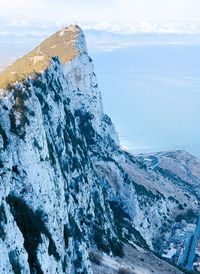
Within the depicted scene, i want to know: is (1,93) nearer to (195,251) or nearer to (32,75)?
(32,75)

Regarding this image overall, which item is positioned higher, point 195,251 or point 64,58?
point 64,58

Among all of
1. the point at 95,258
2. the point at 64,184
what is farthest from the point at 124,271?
the point at 64,184

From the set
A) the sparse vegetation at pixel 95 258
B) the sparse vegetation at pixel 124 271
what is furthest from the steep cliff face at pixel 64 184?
the sparse vegetation at pixel 124 271

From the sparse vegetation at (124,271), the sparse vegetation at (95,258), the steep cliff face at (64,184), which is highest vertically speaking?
the steep cliff face at (64,184)

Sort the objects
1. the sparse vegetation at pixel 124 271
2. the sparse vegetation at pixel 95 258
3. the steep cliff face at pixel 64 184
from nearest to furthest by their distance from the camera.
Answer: the steep cliff face at pixel 64 184
the sparse vegetation at pixel 95 258
the sparse vegetation at pixel 124 271

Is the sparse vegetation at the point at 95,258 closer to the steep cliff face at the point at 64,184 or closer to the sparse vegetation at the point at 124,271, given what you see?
the steep cliff face at the point at 64,184

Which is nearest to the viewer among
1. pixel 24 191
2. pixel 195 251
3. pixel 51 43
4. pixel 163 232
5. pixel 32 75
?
pixel 24 191

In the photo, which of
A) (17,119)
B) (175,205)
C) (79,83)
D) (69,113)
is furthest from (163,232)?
(17,119)

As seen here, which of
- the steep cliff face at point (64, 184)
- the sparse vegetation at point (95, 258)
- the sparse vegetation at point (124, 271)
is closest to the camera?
the steep cliff face at point (64, 184)
